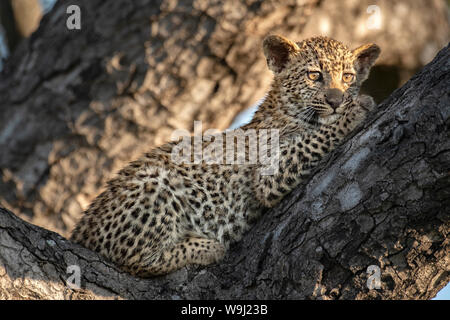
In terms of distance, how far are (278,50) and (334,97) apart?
1438 mm

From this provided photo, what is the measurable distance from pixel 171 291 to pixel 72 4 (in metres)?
5.80

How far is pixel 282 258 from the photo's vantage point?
19.1ft

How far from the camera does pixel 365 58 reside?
8.50 meters

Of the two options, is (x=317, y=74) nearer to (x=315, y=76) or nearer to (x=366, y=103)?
(x=315, y=76)

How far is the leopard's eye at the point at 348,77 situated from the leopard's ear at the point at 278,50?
31.0 inches

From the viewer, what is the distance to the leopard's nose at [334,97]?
24.3 feet

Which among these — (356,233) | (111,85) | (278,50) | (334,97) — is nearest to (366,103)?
(334,97)

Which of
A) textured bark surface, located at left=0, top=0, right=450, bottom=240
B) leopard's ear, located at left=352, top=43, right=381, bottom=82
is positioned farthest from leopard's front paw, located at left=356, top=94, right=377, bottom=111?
textured bark surface, located at left=0, top=0, right=450, bottom=240

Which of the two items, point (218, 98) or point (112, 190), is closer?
point (112, 190)

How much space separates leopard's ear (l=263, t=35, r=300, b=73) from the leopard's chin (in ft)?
4.04

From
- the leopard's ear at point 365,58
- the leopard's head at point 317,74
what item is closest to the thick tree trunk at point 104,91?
the leopard's head at point 317,74
